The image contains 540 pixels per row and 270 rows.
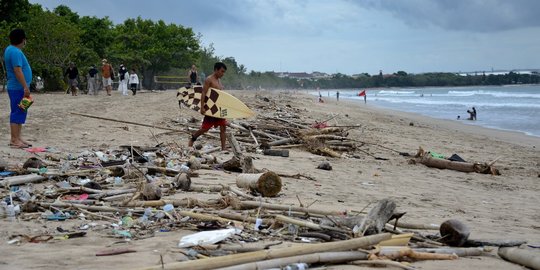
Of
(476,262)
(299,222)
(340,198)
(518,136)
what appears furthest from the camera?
(518,136)

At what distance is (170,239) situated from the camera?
13.7ft

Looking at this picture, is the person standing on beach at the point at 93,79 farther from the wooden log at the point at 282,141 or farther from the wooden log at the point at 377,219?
the wooden log at the point at 377,219

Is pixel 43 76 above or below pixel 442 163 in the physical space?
above

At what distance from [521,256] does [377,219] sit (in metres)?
1.04

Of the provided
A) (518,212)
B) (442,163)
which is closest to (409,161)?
(442,163)

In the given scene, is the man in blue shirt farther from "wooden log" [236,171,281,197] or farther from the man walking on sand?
"wooden log" [236,171,281,197]

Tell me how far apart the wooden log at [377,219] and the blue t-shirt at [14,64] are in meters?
6.09

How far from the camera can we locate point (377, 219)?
417 centimetres

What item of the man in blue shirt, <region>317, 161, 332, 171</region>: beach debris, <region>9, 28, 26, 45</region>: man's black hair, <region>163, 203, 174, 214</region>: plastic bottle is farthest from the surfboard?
<region>163, 203, 174, 214</region>: plastic bottle

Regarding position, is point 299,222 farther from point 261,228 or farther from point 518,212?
point 518,212

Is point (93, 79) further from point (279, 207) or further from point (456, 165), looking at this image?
point (279, 207)

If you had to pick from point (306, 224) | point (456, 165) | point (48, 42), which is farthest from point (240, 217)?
point (48, 42)

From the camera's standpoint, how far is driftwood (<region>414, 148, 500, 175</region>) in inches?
424

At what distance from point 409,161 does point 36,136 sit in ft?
24.6
